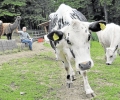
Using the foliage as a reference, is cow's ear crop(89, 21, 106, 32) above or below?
below

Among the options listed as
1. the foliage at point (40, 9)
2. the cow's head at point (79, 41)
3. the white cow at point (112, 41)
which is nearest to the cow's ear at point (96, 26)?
the cow's head at point (79, 41)

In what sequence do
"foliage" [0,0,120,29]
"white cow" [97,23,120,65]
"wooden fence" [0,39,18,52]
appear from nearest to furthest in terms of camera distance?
"white cow" [97,23,120,65]
"wooden fence" [0,39,18,52]
"foliage" [0,0,120,29]

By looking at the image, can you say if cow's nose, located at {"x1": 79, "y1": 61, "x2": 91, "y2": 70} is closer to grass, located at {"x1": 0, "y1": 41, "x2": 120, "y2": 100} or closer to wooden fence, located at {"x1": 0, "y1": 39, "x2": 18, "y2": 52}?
grass, located at {"x1": 0, "y1": 41, "x2": 120, "y2": 100}

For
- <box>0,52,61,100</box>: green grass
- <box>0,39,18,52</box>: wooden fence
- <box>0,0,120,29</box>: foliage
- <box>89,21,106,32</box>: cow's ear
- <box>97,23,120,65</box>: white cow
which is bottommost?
<box>0,52,61,100</box>: green grass

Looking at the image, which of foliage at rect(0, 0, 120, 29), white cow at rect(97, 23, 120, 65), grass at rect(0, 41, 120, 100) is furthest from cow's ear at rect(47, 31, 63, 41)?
foliage at rect(0, 0, 120, 29)

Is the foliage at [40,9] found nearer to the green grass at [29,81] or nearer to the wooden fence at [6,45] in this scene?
the wooden fence at [6,45]

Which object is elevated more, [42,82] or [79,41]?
[79,41]

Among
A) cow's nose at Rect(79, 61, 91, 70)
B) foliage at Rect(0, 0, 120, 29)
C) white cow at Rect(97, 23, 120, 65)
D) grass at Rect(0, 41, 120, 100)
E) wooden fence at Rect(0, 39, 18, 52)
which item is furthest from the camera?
foliage at Rect(0, 0, 120, 29)

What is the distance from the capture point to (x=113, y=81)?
6.20 meters

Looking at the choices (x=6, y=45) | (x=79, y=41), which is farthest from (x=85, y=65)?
(x=6, y=45)

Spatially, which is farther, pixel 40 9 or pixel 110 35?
pixel 40 9

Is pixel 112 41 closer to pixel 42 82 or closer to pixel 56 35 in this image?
pixel 42 82

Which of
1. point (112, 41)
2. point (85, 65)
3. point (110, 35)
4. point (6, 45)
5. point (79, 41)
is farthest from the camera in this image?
point (6, 45)

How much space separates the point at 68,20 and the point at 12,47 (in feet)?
30.1
